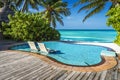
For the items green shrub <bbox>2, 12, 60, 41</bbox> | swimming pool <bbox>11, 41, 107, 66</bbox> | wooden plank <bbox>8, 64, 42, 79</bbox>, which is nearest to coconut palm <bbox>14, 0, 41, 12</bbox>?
green shrub <bbox>2, 12, 60, 41</bbox>

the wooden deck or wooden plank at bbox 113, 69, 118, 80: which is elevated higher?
the wooden deck

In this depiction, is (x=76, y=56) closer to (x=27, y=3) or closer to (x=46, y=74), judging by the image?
(x=46, y=74)

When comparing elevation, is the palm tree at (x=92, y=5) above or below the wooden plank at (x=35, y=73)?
above

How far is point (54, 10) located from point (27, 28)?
9.76m

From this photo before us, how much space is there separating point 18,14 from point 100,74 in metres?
14.9

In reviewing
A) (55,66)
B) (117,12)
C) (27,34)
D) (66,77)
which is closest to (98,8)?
(27,34)

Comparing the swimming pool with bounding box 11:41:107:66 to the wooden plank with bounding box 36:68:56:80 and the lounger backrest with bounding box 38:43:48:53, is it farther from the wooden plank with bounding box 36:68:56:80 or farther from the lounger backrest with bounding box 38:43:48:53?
the wooden plank with bounding box 36:68:56:80

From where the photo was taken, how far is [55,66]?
820 cm

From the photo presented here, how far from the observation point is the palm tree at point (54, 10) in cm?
2800

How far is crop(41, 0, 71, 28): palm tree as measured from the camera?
28000 mm

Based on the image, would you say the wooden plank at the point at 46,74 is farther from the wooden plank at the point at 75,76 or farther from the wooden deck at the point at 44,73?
the wooden plank at the point at 75,76

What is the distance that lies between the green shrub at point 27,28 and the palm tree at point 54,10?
7.29 metres

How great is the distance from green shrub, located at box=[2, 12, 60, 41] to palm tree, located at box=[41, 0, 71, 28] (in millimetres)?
7292

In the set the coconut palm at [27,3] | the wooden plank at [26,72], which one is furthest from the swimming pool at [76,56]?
the coconut palm at [27,3]
